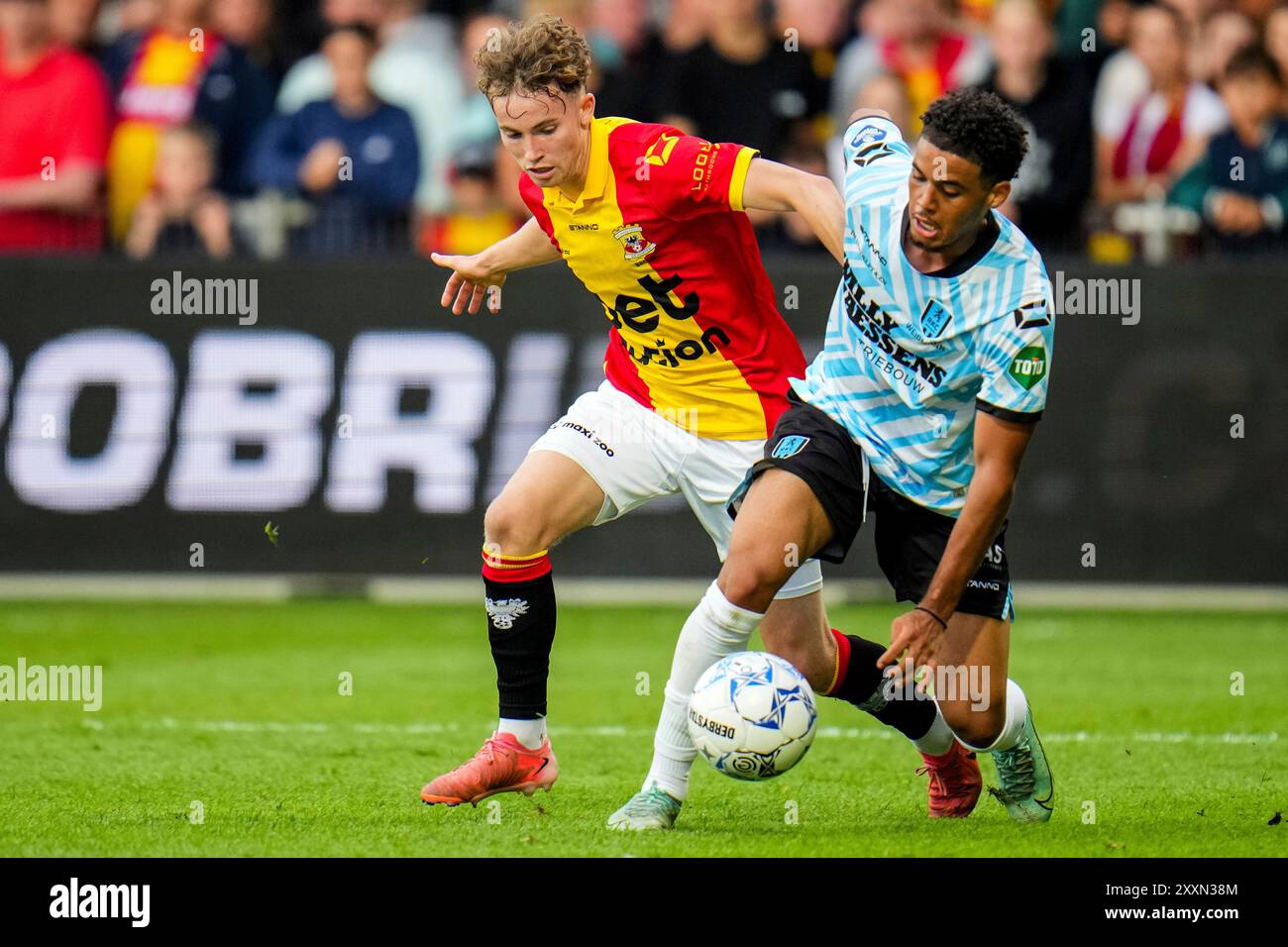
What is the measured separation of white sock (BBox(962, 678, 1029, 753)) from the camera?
646 cm

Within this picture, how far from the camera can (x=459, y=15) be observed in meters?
14.7

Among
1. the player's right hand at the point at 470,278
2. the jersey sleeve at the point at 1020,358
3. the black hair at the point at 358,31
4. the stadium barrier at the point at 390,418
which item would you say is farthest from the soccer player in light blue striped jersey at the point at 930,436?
the black hair at the point at 358,31

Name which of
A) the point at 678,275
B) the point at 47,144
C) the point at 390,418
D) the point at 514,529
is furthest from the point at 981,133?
the point at 47,144

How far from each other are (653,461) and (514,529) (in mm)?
550

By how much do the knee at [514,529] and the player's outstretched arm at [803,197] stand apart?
4.16 ft

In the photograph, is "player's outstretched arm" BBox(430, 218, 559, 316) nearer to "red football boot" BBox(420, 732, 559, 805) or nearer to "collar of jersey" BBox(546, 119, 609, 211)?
"collar of jersey" BBox(546, 119, 609, 211)

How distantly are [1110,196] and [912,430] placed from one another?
6.77 m

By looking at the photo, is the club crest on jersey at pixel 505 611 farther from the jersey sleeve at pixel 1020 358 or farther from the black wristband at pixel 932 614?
the jersey sleeve at pixel 1020 358

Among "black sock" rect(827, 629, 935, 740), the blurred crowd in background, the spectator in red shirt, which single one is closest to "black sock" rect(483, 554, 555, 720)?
"black sock" rect(827, 629, 935, 740)

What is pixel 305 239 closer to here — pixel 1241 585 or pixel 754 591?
pixel 1241 585

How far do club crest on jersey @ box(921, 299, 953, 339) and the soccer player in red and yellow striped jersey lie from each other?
42cm

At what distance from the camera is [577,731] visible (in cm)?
856
